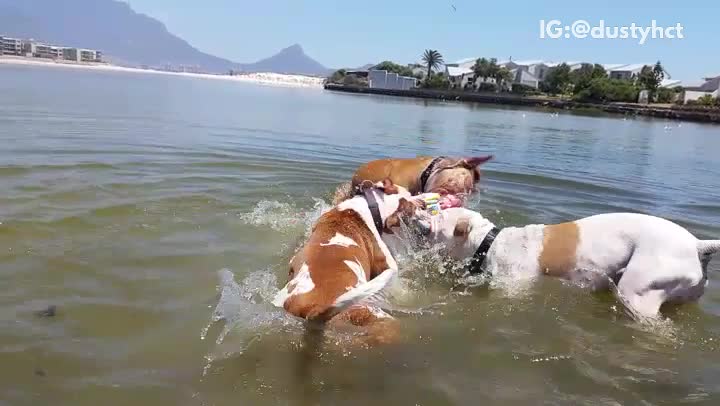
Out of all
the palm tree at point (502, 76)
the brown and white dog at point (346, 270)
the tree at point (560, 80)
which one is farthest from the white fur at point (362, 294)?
the palm tree at point (502, 76)

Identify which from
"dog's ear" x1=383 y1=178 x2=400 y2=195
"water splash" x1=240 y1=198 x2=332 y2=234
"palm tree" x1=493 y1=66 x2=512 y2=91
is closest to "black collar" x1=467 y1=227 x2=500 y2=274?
"dog's ear" x1=383 y1=178 x2=400 y2=195

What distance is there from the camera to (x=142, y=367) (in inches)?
138

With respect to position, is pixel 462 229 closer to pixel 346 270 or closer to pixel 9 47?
pixel 346 270

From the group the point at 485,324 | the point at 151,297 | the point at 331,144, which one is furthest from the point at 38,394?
the point at 331,144

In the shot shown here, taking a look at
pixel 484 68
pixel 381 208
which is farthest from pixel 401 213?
pixel 484 68

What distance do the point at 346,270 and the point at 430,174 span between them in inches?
126

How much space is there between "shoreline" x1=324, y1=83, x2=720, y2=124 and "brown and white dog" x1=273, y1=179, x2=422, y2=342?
76.8 m

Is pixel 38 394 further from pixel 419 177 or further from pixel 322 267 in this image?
pixel 419 177

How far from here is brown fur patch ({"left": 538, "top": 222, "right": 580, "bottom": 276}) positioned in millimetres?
5258

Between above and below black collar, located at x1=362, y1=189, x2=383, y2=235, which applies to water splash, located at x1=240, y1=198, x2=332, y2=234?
below

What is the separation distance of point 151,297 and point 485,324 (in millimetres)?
2901

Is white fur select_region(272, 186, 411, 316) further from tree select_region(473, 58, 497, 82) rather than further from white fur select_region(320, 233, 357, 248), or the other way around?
tree select_region(473, 58, 497, 82)

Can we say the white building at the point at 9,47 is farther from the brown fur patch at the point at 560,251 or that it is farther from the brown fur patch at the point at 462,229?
the brown fur patch at the point at 560,251

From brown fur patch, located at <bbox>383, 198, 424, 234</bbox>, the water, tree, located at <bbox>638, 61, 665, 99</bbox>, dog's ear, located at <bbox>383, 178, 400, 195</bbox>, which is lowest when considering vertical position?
the water
